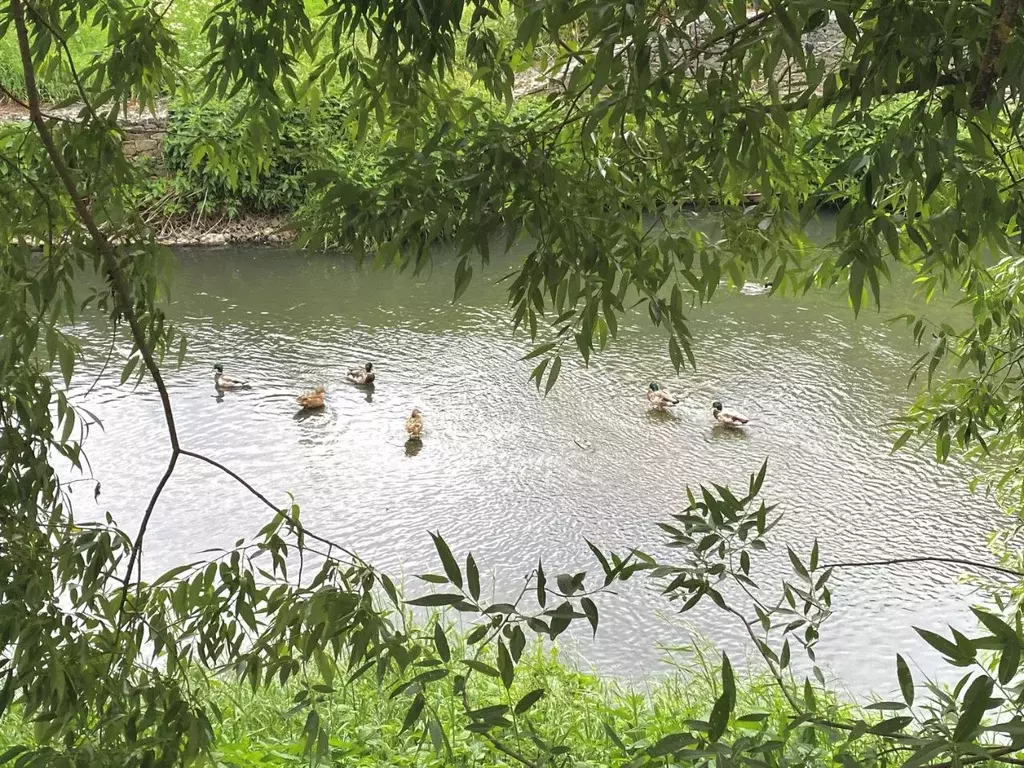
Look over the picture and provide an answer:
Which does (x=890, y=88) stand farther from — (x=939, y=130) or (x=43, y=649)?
(x=43, y=649)

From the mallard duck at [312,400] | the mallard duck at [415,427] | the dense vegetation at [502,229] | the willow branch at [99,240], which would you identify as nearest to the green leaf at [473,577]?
the dense vegetation at [502,229]

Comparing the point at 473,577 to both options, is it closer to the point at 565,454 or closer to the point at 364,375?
the point at 565,454

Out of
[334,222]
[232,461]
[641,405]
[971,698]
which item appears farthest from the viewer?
[641,405]

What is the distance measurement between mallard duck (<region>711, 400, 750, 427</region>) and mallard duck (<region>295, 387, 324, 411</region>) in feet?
7.65

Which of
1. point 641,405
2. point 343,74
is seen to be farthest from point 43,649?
point 641,405

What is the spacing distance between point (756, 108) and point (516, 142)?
0.26 m

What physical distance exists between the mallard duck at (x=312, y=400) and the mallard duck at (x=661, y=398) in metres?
1.98

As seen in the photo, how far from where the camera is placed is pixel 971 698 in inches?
25.5

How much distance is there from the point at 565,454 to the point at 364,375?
155cm

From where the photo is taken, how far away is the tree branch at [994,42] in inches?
33.8

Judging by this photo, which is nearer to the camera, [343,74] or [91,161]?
[91,161]

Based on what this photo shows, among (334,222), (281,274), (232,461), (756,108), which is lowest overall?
(232,461)

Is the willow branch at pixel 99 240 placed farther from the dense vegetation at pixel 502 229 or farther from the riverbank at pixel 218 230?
the riverbank at pixel 218 230

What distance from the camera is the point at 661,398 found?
221 inches
